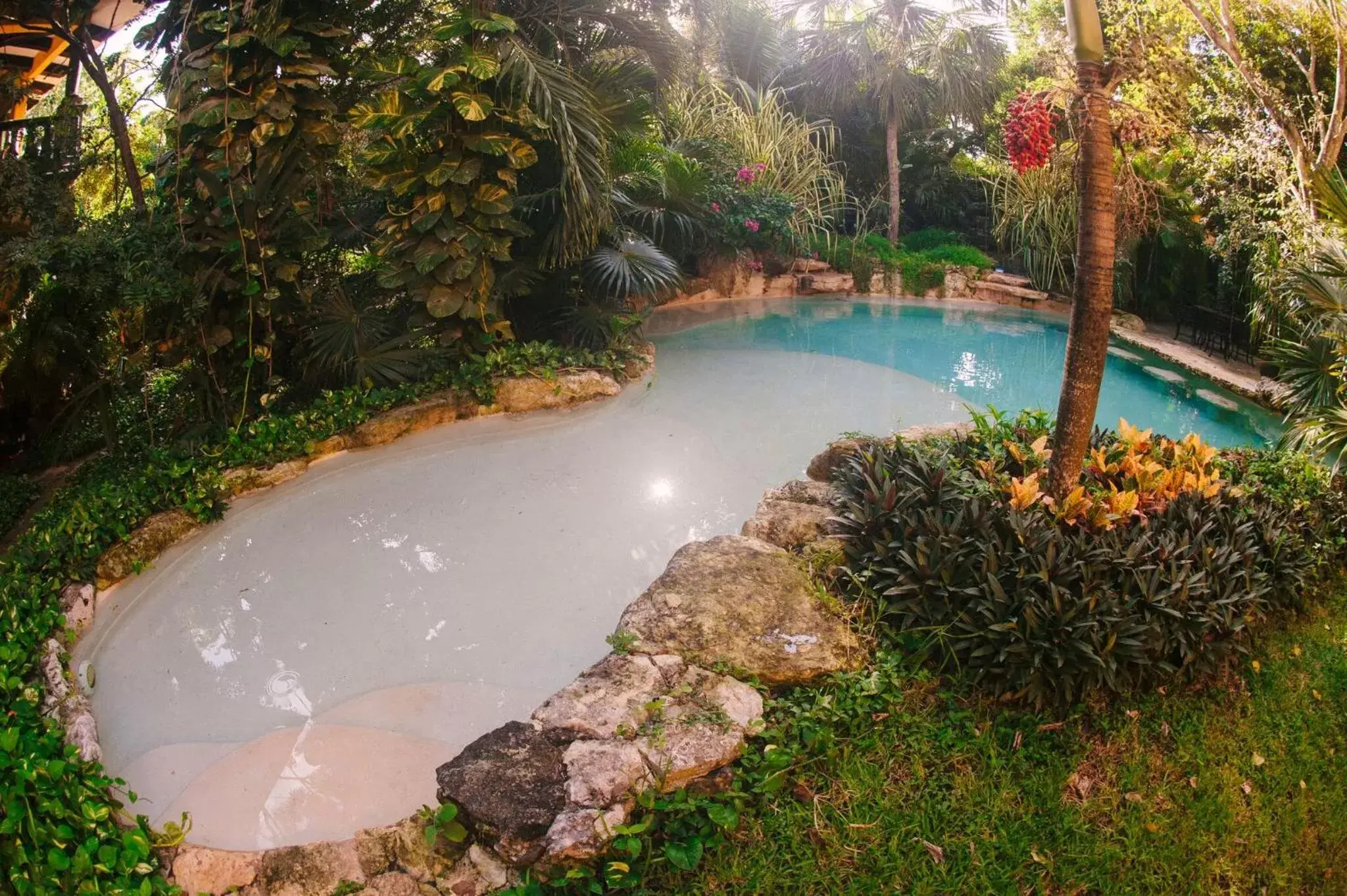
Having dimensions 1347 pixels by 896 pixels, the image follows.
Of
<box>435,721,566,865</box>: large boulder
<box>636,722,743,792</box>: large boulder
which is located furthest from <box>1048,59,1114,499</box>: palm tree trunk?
<box>435,721,566,865</box>: large boulder

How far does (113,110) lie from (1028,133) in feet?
25.0

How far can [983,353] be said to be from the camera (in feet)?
26.8

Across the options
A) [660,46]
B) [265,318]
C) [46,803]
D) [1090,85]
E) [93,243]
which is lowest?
[46,803]

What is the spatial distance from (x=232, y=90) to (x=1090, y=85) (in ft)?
14.3

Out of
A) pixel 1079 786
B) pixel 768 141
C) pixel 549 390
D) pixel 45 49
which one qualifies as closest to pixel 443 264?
pixel 549 390

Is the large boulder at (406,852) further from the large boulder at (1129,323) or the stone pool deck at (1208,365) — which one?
the large boulder at (1129,323)

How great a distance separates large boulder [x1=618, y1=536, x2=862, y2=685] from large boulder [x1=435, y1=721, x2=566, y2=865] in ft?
2.05

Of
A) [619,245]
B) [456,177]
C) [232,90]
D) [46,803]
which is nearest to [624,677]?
→ [46,803]

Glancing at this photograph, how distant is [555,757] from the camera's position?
2584mm

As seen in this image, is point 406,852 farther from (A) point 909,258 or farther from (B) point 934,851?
(A) point 909,258

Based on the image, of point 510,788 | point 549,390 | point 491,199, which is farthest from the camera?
point 549,390

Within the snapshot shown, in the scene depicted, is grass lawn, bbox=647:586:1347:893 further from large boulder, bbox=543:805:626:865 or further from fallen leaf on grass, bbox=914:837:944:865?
large boulder, bbox=543:805:626:865

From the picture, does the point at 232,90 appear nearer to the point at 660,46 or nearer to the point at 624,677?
the point at 660,46

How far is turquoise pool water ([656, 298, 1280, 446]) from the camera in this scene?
21.0 ft
